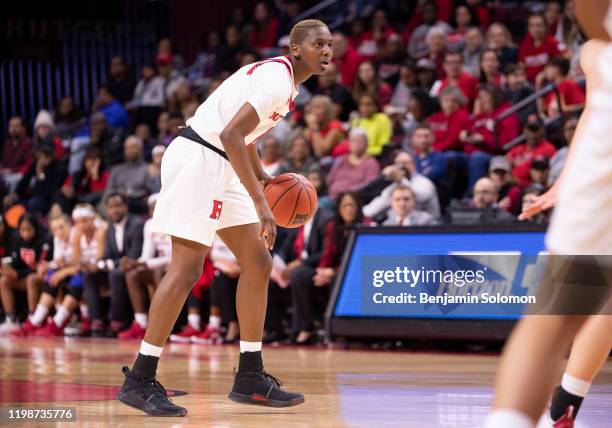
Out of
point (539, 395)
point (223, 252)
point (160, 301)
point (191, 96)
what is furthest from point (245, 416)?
point (191, 96)

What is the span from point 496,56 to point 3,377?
7242mm

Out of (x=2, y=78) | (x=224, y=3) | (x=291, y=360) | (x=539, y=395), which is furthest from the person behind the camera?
(x=224, y=3)

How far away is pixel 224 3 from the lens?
1808 centimetres

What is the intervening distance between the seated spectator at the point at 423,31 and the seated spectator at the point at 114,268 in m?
4.45

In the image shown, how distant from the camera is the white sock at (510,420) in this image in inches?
93.7

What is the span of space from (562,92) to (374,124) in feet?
6.98

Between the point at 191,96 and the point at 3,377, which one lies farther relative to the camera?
the point at 191,96

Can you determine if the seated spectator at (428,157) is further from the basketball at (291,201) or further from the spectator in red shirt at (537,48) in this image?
the basketball at (291,201)

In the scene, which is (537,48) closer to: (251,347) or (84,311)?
(84,311)

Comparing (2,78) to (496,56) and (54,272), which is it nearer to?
(54,272)

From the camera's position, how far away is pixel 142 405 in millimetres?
4664

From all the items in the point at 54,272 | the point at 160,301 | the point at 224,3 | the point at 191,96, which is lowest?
the point at 54,272

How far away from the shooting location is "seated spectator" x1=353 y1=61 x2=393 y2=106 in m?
12.4

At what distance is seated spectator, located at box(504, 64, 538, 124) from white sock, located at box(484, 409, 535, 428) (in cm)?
894
